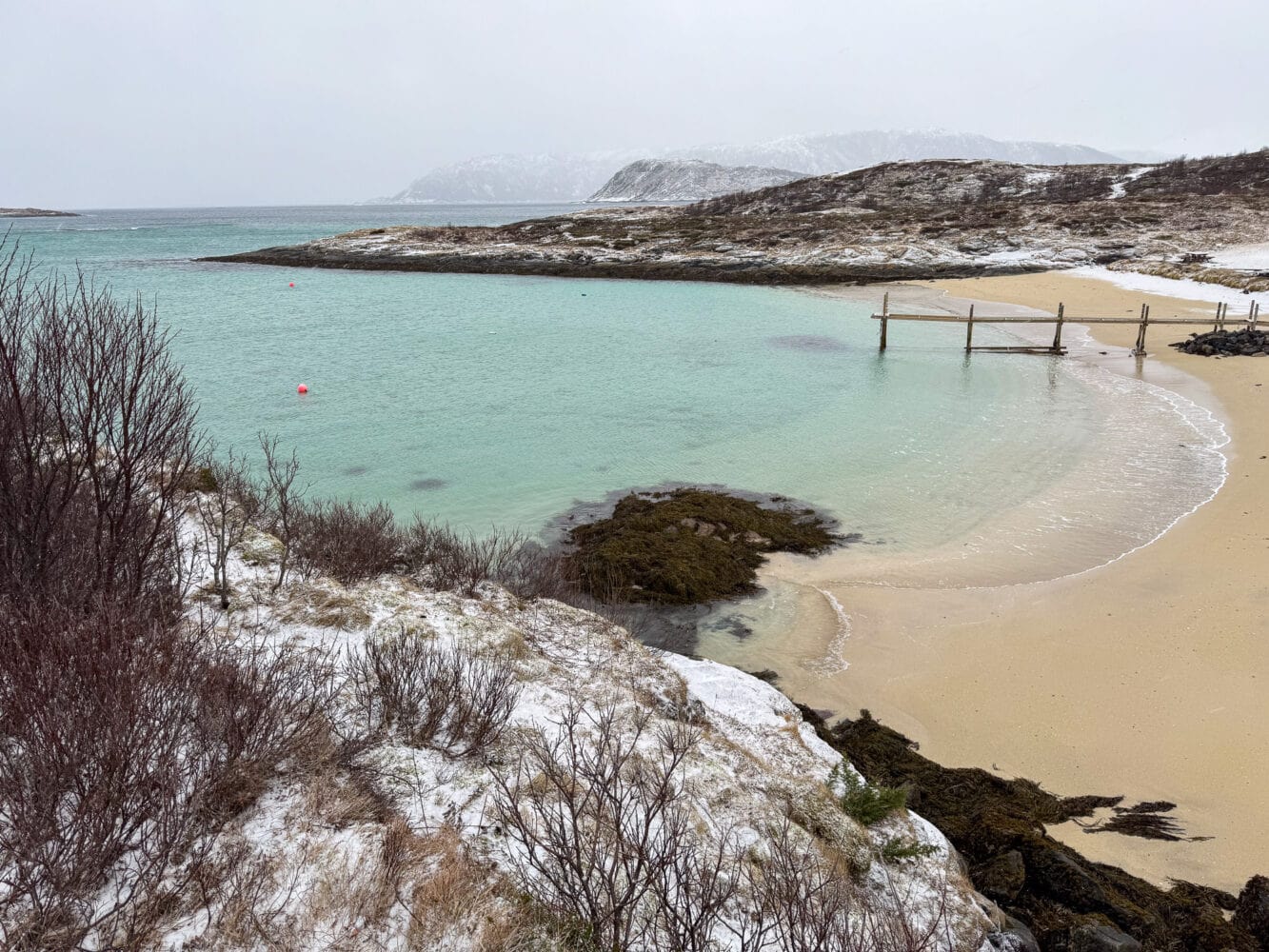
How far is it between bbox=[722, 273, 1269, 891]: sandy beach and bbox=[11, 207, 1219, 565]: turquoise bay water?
4.93ft

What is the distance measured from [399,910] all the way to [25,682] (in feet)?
8.16

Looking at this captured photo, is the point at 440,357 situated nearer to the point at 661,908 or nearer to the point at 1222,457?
A: the point at 1222,457

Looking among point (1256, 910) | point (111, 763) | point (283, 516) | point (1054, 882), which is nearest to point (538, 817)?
point (111, 763)

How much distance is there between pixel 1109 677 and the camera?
841 centimetres

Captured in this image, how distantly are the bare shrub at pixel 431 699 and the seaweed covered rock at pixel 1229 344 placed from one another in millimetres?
28280

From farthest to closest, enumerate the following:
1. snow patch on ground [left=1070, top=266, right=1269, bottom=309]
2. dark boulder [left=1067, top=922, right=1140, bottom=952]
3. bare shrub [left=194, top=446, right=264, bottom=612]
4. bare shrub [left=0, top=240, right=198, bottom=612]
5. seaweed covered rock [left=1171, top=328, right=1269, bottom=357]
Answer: snow patch on ground [left=1070, top=266, right=1269, bottom=309] → seaweed covered rock [left=1171, top=328, right=1269, bottom=357] → bare shrub [left=194, top=446, right=264, bottom=612] → bare shrub [left=0, top=240, right=198, bottom=612] → dark boulder [left=1067, top=922, right=1140, bottom=952]

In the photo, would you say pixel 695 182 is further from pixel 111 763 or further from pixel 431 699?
pixel 111 763

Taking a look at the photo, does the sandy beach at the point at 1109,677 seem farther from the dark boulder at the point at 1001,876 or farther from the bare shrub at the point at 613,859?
the bare shrub at the point at 613,859

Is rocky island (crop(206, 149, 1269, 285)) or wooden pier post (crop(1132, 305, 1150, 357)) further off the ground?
rocky island (crop(206, 149, 1269, 285))

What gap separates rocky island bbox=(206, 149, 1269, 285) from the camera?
47.2 m

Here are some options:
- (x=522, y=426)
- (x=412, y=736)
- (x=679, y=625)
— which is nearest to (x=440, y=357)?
(x=522, y=426)

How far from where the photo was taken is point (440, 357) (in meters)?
26.9

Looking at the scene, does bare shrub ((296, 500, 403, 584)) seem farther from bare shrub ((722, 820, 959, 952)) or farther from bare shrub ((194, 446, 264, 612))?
bare shrub ((722, 820, 959, 952))

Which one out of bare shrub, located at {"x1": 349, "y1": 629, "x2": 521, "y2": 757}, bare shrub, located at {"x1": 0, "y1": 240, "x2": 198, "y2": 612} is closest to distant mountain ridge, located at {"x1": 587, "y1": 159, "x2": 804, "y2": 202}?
bare shrub, located at {"x1": 0, "y1": 240, "x2": 198, "y2": 612}
